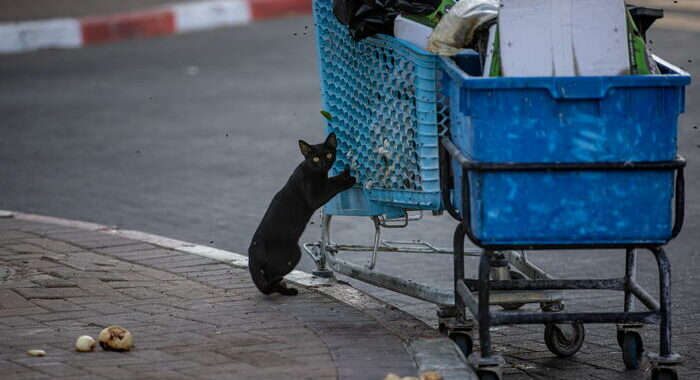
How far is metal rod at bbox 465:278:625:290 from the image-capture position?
4762 mm

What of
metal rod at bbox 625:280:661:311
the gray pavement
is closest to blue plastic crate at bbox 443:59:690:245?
metal rod at bbox 625:280:661:311

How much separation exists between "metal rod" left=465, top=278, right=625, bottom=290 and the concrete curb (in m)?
12.1

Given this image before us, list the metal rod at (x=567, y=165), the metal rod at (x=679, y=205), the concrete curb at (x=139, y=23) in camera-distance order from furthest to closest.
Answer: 1. the concrete curb at (x=139, y=23)
2. the metal rod at (x=679, y=205)
3. the metal rod at (x=567, y=165)

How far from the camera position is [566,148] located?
429 cm

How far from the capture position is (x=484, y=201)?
4.29m

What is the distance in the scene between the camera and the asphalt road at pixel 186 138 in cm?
773

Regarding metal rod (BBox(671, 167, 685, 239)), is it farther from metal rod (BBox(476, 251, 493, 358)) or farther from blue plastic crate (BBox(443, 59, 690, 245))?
metal rod (BBox(476, 251, 493, 358))

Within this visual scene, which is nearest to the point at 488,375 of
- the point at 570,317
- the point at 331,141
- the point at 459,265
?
the point at 570,317

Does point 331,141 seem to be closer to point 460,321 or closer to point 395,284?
point 395,284

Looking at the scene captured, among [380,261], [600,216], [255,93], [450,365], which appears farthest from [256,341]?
[255,93]

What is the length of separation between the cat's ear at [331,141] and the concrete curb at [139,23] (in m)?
11.2

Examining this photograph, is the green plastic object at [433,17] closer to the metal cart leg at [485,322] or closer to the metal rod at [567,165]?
the metal rod at [567,165]

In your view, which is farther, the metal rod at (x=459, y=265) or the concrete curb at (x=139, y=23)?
the concrete curb at (x=139, y=23)

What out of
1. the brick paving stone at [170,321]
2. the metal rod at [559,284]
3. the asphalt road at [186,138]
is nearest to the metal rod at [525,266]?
the metal rod at [559,284]
